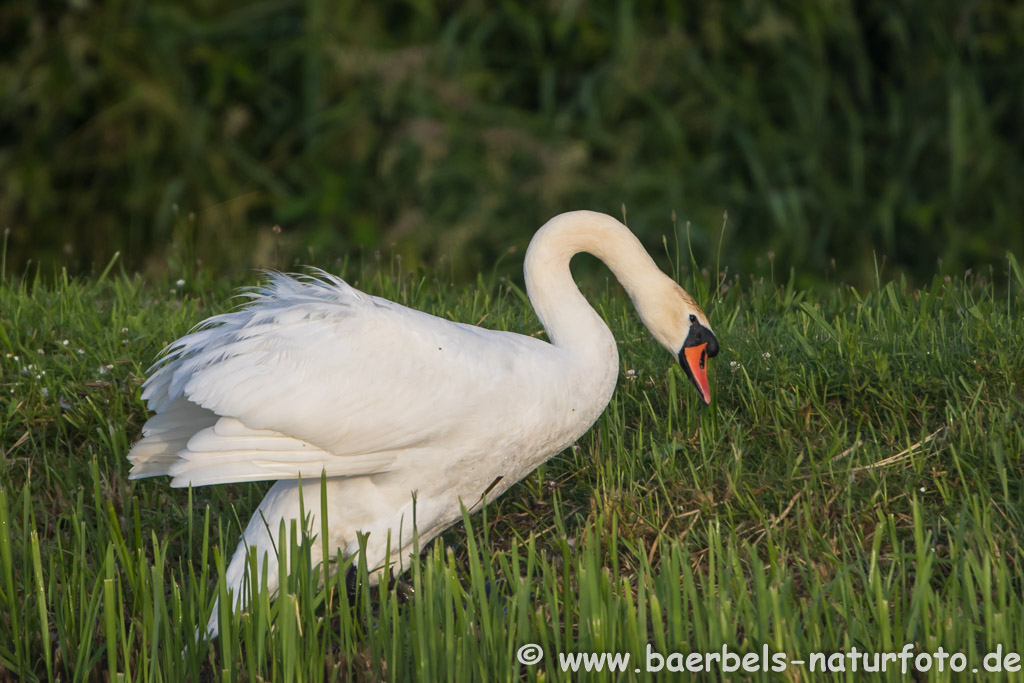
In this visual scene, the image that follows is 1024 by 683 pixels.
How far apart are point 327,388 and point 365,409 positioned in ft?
0.36

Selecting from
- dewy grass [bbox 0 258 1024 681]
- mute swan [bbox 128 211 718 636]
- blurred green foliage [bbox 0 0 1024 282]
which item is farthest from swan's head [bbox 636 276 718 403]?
blurred green foliage [bbox 0 0 1024 282]

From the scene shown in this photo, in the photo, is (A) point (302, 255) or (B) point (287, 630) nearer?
(B) point (287, 630)

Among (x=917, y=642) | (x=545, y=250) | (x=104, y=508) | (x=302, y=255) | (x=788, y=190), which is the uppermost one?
(x=788, y=190)

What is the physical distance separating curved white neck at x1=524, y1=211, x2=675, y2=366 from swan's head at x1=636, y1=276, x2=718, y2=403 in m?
0.05

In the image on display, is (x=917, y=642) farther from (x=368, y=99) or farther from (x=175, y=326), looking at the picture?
(x=368, y=99)

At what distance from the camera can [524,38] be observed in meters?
7.84

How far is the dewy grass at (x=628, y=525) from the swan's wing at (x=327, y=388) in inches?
A: 8.9

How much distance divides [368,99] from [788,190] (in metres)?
2.40

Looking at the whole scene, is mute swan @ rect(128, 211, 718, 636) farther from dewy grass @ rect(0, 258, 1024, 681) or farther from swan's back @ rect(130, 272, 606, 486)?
dewy grass @ rect(0, 258, 1024, 681)

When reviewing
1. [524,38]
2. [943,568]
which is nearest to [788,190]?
[524,38]

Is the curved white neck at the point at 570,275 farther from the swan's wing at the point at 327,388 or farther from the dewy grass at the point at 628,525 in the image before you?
the dewy grass at the point at 628,525

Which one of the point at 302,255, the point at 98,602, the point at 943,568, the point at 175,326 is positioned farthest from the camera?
the point at 302,255

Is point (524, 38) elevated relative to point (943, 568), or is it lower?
elevated

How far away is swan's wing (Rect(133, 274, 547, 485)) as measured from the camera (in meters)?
3.38
